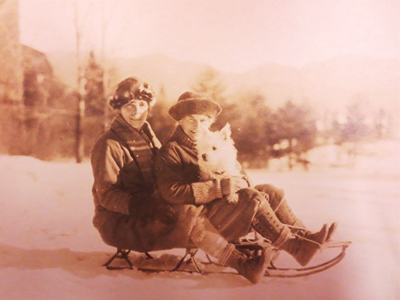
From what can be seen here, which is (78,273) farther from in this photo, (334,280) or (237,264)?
(334,280)

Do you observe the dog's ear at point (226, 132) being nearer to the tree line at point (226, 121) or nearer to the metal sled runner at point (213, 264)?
the tree line at point (226, 121)

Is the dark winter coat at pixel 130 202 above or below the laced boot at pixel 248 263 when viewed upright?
above

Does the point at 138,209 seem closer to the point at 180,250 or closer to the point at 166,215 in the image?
the point at 166,215

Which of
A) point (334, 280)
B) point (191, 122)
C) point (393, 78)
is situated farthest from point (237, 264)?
point (393, 78)

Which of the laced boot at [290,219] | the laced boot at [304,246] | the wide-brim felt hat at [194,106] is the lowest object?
the laced boot at [304,246]

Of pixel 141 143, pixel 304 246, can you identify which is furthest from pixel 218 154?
pixel 304 246

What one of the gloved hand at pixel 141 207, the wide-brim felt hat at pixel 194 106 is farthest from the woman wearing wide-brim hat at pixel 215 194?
the gloved hand at pixel 141 207
